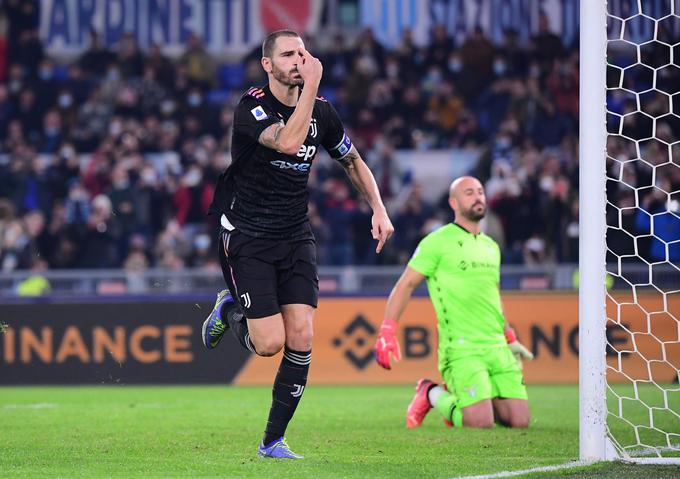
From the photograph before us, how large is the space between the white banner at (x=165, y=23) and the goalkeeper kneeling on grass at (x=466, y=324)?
12.3m

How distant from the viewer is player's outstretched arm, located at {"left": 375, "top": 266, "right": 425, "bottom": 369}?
25.8 ft

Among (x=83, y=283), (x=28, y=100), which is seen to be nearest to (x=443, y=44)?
(x=28, y=100)

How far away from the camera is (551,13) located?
20.2m

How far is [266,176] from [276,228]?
0.29 metres

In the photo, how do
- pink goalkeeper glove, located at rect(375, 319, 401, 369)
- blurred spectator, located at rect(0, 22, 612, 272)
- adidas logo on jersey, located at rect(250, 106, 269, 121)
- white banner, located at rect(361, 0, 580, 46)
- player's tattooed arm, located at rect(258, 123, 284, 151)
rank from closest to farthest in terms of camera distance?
player's tattooed arm, located at rect(258, 123, 284, 151)
adidas logo on jersey, located at rect(250, 106, 269, 121)
pink goalkeeper glove, located at rect(375, 319, 401, 369)
blurred spectator, located at rect(0, 22, 612, 272)
white banner, located at rect(361, 0, 580, 46)

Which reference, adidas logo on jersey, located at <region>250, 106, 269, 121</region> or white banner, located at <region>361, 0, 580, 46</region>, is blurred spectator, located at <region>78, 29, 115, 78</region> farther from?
adidas logo on jersey, located at <region>250, 106, 269, 121</region>

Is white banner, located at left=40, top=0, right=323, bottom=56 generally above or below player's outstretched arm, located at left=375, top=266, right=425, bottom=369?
above

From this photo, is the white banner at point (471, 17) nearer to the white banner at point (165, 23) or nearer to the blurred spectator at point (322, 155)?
the blurred spectator at point (322, 155)

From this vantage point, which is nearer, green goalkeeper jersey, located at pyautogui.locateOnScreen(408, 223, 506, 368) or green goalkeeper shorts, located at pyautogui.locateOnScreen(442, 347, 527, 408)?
green goalkeeper shorts, located at pyautogui.locateOnScreen(442, 347, 527, 408)

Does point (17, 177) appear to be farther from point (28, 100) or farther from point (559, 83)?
point (559, 83)

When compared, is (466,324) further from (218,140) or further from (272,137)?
(218,140)

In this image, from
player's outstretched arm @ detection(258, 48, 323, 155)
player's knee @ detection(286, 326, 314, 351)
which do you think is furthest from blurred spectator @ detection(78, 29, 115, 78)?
player's outstretched arm @ detection(258, 48, 323, 155)

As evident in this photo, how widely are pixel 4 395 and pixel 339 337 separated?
382 cm

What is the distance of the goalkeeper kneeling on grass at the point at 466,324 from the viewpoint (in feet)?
29.5
